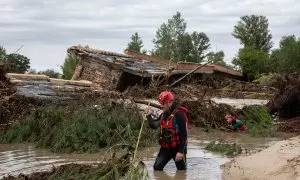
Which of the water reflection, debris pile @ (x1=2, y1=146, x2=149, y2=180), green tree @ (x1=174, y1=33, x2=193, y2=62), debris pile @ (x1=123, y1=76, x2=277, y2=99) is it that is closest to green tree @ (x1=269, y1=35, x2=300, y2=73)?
green tree @ (x1=174, y1=33, x2=193, y2=62)

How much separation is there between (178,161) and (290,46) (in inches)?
1408

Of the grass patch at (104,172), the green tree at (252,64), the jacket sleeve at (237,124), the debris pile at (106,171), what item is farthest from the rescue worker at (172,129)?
the green tree at (252,64)

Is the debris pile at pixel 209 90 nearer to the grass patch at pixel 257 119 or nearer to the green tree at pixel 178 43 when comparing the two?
the grass patch at pixel 257 119

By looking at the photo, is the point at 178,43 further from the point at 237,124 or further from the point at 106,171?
the point at 106,171

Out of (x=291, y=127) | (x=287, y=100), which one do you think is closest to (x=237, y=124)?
(x=291, y=127)

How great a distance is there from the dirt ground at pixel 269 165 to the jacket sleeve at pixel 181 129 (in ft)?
3.01

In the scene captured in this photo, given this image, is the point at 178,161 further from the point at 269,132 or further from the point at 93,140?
the point at 269,132

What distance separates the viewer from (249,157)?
9.85 meters

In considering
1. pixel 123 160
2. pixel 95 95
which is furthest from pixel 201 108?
pixel 123 160

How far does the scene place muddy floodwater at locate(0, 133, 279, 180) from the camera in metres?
9.20

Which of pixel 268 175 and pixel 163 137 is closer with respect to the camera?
pixel 268 175

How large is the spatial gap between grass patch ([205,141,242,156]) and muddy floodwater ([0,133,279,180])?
0.21 m

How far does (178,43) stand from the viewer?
55.3m

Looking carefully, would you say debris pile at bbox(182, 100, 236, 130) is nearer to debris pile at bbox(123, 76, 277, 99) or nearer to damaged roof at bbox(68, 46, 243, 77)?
debris pile at bbox(123, 76, 277, 99)
